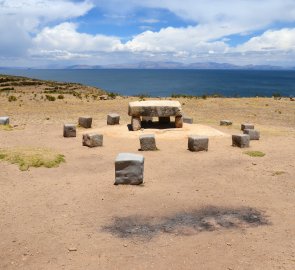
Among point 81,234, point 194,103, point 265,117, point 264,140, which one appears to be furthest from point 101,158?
point 194,103

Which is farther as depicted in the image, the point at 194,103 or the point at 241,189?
the point at 194,103

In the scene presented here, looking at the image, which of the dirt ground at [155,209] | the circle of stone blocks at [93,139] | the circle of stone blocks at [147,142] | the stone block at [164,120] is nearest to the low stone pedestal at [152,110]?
the dirt ground at [155,209]

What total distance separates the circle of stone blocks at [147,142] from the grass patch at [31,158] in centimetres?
351

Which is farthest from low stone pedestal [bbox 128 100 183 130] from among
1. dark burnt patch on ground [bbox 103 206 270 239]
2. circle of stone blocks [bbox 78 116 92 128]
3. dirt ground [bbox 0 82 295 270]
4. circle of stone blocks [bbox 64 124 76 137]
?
dark burnt patch on ground [bbox 103 206 270 239]

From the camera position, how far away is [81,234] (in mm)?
9406

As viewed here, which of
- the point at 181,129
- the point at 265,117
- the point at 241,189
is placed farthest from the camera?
the point at 265,117

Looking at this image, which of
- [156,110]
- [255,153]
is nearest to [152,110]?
[156,110]

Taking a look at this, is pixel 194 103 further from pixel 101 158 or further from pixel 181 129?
pixel 101 158

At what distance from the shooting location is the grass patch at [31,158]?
15.1 m

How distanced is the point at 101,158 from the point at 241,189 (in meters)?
6.22

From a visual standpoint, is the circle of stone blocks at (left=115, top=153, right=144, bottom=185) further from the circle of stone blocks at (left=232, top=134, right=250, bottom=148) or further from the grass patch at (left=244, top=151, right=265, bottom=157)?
the circle of stone blocks at (left=232, top=134, right=250, bottom=148)

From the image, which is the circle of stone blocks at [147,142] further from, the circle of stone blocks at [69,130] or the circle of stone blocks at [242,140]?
the circle of stone blocks at [69,130]

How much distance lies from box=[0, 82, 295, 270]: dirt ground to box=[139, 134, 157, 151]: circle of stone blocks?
0.47m

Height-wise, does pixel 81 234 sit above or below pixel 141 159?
below
